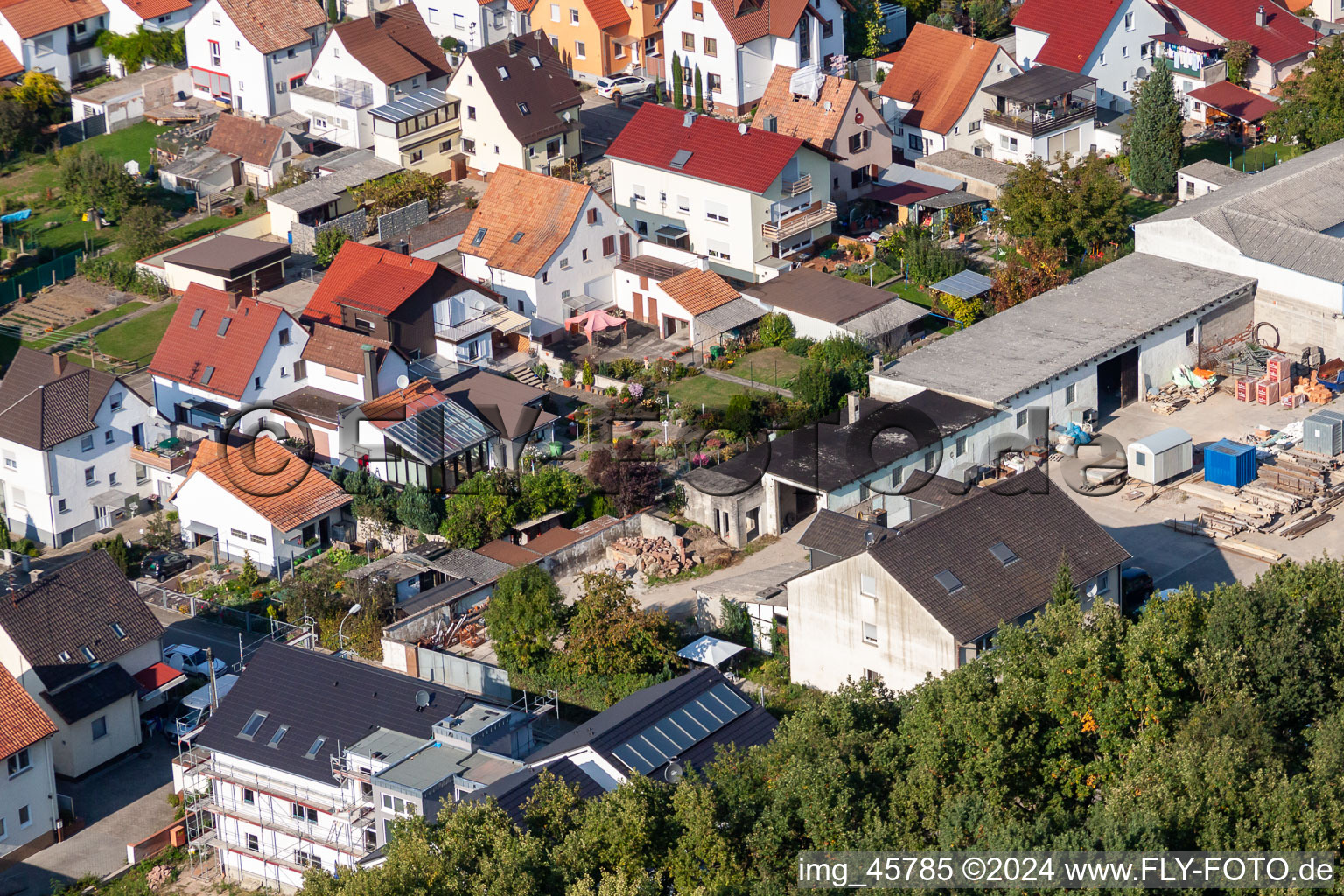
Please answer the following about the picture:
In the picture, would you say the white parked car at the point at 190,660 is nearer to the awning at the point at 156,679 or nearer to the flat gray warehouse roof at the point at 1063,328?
the awning at the point at 156,679

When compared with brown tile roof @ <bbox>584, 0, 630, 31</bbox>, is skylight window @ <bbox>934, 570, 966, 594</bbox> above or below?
below

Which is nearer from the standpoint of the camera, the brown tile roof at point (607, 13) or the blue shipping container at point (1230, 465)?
the blue shipping container at point (1230, 465)

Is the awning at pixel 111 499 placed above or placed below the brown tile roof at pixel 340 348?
below

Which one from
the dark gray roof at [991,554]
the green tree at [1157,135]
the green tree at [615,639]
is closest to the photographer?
the dark gray roof at [991,554]

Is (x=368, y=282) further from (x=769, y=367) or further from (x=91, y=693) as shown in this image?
(x=91, y=693)

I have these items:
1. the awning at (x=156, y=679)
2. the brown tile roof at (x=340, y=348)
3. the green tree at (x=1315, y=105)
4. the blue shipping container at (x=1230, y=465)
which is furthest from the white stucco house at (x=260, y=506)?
the green tree at (x=1315, y=105)

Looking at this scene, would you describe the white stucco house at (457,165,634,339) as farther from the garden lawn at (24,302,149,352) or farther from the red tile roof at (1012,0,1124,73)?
the red tile roof at (1012,0,1124,73)

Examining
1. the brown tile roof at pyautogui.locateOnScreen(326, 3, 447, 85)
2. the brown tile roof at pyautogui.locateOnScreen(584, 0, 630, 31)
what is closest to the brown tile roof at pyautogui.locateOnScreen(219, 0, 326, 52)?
the brown tile roof at pyautogui.locateOnScreen(326, 3, 447, 85)
